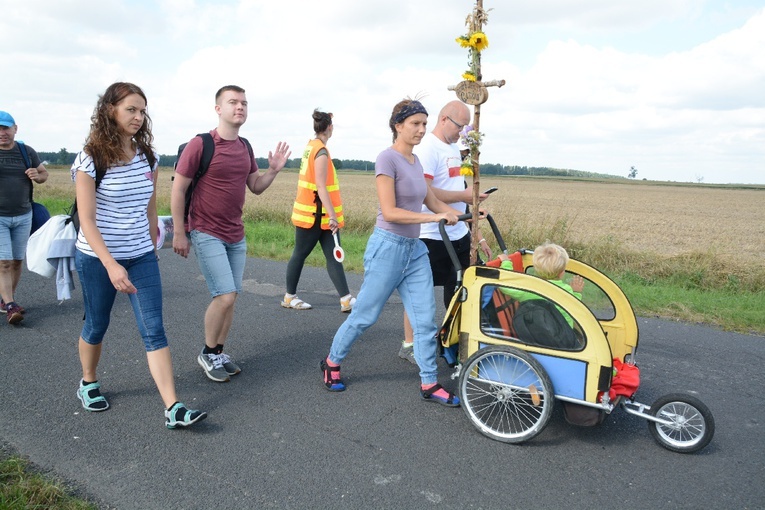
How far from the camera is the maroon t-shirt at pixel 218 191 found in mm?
4168

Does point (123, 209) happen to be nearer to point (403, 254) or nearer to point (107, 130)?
point (107, 130)

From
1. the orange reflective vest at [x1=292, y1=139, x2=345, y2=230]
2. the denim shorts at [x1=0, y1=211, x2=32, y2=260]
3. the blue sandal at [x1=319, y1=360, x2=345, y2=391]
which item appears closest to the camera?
the blue sandal at [x1=319, y1=360, x2=345, y2=391]

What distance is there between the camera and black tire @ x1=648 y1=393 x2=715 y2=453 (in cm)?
334

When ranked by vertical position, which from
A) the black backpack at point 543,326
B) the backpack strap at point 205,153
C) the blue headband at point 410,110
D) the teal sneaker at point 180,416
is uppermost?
the blue headband at point 410,110

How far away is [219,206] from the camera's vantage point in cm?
421

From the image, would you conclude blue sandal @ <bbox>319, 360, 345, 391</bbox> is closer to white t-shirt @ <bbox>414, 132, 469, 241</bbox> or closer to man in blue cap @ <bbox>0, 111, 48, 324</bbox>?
white t-shirt @ <bbox>414, 132, 469, 241</bbox>

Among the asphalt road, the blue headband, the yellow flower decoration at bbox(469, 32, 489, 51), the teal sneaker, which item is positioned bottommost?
the asphalt road

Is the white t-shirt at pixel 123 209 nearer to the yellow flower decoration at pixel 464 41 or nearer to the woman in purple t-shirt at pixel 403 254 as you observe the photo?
the woman in purple t-shirt at pixel 403 254

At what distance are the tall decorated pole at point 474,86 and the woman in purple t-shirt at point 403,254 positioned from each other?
13.8 inches

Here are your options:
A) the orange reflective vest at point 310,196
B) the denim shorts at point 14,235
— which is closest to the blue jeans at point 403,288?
the orange reflective vest at point 310,196

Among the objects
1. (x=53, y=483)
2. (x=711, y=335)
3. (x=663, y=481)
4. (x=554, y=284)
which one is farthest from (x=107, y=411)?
(x=711, y=335)

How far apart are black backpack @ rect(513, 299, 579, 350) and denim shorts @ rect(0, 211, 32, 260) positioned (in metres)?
4.98

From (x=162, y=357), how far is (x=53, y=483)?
885 mm

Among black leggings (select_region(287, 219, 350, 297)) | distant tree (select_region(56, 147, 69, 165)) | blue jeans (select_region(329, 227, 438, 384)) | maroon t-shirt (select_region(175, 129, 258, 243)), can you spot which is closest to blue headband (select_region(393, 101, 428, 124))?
blue jeans (select_region(329, 227, 438, 384))
